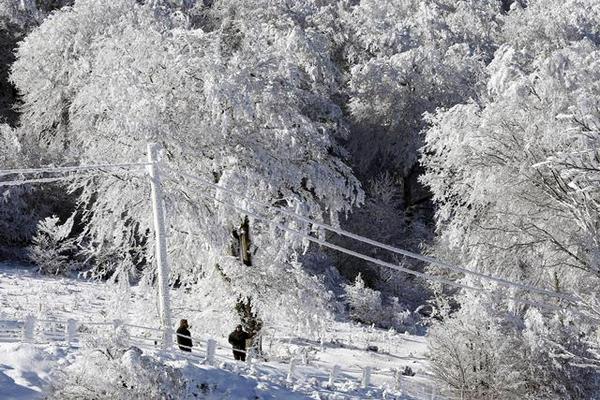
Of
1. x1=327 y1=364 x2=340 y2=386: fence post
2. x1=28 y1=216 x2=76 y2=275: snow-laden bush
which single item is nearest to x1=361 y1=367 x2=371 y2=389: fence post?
x1=327 y1=364 x2=340 y2=386: fence post

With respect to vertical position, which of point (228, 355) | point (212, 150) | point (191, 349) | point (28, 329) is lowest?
point (228, 355)

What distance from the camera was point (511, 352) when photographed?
47.5 feet

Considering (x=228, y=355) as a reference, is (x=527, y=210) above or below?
above

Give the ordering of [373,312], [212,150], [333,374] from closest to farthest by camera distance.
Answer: [333,374]
[212,150]
[373,312]

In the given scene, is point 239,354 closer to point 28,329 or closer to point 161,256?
point 161,256

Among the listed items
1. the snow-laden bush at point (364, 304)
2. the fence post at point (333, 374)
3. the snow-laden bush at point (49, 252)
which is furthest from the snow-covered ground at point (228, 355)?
the snow-laden bush at point (364, 304)

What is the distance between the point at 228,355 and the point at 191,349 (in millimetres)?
1960

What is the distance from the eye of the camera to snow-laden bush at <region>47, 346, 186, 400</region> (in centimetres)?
970

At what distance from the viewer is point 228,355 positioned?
52.9ft

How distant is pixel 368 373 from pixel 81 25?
19997 millimetres

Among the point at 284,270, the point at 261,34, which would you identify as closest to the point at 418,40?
the point at 261,34

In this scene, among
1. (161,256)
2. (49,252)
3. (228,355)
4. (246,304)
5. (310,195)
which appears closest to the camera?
(161,256)

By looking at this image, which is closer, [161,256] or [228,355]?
[161,256]

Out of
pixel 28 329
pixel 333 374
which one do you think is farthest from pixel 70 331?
pixel 333 374
